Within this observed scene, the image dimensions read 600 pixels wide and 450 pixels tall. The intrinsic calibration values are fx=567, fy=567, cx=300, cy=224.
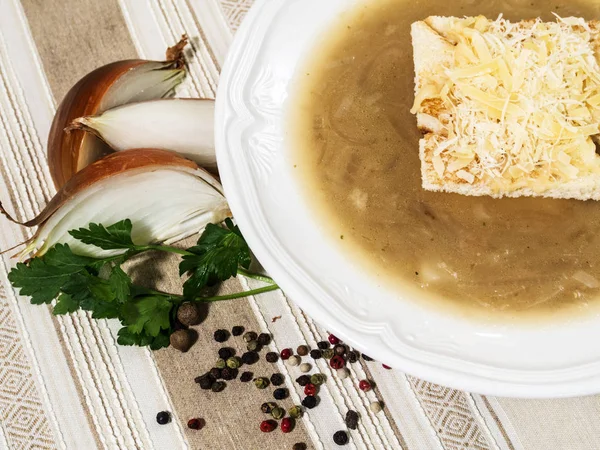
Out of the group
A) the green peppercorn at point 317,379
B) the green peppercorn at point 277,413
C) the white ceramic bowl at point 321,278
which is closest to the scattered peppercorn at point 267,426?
the green peppercorn at point 277,413

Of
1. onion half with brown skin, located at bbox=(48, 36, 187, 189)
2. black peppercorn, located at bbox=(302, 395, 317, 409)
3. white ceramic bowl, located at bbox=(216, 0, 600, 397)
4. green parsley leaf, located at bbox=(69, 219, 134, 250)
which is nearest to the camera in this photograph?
white ceramic bowl, located at bbox=(216, 0, 600, 397)

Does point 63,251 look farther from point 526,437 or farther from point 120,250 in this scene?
point 526,437

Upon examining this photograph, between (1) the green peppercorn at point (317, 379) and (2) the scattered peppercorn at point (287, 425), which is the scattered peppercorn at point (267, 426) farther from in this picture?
(1) the green peppercorn at point (317, 379)

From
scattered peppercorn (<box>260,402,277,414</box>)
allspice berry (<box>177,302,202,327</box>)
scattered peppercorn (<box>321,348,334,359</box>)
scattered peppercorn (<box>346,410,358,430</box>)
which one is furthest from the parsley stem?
scattered peppercorn (<box>346,410,358,430</box>)

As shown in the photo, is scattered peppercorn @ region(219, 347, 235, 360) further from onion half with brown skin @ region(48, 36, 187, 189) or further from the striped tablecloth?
onion half with brown skin @ region(48, 36, 187, 189)

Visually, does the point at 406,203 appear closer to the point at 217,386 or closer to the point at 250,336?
the point at 250,336

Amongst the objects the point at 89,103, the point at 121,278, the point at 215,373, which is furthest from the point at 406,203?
the point at 89,103
